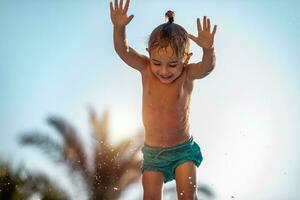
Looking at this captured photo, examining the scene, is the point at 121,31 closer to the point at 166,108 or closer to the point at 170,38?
the point at 170,38

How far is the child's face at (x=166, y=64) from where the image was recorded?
5.45m

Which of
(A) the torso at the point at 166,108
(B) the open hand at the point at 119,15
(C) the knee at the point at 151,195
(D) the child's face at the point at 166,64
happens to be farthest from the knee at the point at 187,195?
(B) the open hand at the point at 119,15

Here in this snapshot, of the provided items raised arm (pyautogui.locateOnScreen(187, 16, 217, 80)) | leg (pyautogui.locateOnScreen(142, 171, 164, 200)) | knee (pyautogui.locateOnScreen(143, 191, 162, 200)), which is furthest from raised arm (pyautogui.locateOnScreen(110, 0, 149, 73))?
knee (pyautogui.locateOnScreen(143, 191, 162, 200))

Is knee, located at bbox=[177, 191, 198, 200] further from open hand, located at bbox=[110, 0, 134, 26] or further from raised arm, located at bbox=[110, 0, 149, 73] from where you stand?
open hand, located at bbox=[110, 0, 134, 26]

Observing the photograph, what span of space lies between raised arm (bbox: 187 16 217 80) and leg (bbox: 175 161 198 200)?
3.19ft

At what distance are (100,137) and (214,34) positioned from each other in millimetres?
7926

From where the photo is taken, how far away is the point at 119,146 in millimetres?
13117

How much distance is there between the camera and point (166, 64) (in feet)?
18.1

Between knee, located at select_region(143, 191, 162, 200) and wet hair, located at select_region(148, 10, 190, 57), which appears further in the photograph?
knee, located at select_region(143, 191, 162, 200)

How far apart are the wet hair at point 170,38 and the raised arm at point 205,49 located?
0.59ft

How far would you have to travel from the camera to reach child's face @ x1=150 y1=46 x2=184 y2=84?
17.9 feet

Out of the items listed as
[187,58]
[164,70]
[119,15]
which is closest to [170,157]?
[164,70]

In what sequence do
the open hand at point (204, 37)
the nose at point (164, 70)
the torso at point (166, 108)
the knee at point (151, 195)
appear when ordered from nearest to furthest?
the open hand at point (204, 37), the nose at point (164, 70), the knee at point (151, 195), the torso at point (166, 108)

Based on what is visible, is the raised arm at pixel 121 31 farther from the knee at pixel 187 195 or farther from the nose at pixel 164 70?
the knee at pixel 187 195
